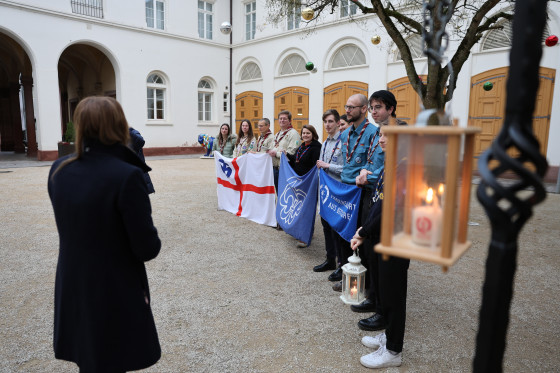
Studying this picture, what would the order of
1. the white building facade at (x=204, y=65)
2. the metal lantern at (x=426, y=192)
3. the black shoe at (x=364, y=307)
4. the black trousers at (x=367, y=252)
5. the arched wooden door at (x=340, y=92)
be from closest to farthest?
1. the metal lantern at (x=426, y=192)
2. the black trousers at (x=367, y=252)
3. the black shoe at (x=364, y=307)
4. the white building facade at (x=204, y=65)
5. the arched wooden door at (x=340, y=92)

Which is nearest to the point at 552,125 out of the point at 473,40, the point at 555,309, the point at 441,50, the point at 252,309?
the point at 473,40

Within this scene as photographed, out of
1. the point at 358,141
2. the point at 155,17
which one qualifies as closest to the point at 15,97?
the point at 155,17

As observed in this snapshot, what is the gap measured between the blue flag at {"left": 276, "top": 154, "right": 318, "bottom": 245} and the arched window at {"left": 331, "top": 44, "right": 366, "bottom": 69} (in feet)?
36.3

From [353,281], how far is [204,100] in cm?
1793

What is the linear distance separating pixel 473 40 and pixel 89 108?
5707mm

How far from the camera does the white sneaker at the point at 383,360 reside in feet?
8.27

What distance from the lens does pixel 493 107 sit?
458 inches

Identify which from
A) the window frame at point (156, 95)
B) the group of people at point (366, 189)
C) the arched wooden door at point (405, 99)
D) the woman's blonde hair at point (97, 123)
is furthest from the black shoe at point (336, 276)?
the window frame at point (156, 95)

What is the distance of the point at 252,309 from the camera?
334 centimetres

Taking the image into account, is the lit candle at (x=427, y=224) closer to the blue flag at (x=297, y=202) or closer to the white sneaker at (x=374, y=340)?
the white sneaker at (x=374, y=340)

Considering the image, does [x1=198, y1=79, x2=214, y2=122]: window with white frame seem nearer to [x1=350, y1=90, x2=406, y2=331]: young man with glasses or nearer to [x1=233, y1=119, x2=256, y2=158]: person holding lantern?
[x1=233, y1=119, x2=256, y2=158]: person holding lantern

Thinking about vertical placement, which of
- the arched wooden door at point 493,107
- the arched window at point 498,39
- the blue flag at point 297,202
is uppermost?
the arched window at point 498,39

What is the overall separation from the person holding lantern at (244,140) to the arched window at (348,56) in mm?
9738

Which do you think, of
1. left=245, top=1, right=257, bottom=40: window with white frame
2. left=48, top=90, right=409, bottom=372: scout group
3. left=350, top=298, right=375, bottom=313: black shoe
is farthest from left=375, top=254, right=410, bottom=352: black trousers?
left=245, top=1, right=257, bottom=40: window with white frame
